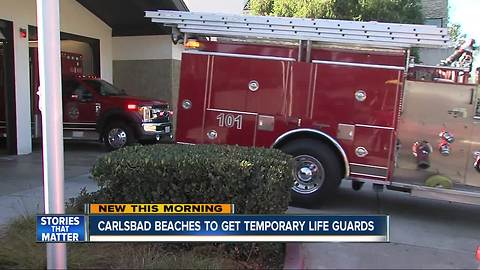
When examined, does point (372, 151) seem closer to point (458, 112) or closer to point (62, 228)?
point (458, 112)

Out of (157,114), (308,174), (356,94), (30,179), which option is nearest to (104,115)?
(157,114)

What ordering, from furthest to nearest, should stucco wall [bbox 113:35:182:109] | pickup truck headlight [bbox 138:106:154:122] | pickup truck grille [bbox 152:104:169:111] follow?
stucco wall [bbox 113:35:182:109] → pickup truck grille [bbox 152:104:169:111] → pickup truck headlight [bbox 138:106:154:122]

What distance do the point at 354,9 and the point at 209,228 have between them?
23.0 m

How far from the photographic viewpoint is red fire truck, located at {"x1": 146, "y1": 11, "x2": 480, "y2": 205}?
25.0 ft

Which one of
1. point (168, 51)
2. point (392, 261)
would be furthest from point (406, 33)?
point (168, 51)

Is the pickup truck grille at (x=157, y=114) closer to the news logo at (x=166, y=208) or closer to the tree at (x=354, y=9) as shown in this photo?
the news logo at (x=166, y=208)

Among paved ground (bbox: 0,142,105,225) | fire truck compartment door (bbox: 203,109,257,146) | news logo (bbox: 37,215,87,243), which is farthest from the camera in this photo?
fire truck compartment door (bbox: 203,109,257,146)

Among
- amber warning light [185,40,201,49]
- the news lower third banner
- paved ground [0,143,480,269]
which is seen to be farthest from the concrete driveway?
amber warning light [185,40,201,49]

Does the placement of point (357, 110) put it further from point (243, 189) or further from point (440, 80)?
point (243, 189)

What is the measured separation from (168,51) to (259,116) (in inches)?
411

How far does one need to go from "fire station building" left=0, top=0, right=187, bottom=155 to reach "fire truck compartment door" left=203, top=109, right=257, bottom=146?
266 inches

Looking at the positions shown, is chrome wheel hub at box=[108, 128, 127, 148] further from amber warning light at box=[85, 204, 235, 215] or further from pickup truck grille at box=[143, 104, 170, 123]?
amber warning light at box=[85, 204, 235, 215]

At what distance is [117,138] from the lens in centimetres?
1422

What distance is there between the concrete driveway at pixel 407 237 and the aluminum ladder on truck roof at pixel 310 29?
2.48m
